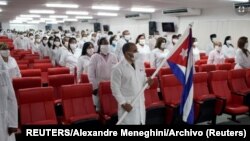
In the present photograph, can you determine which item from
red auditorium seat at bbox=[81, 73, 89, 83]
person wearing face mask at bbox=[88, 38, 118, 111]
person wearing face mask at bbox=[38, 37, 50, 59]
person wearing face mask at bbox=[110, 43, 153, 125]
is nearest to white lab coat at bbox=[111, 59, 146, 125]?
person wearing face mask at bbox=[110, 43, 153, 125]

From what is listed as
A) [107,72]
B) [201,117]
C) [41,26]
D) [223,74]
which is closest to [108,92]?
[107,72]

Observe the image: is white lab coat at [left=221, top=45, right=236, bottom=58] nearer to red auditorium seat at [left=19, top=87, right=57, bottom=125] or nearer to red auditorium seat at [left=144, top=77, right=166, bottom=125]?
red auditorium seat at [left=144, top=77, right=166, bottom=125]

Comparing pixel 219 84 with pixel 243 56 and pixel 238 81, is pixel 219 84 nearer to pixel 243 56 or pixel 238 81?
pixel 238 81

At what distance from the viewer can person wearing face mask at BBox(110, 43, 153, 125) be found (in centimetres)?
368

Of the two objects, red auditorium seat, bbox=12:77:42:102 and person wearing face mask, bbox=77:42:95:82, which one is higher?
person wearing face mask, bbox=77:42:95:82

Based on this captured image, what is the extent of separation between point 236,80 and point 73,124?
3.80 meters

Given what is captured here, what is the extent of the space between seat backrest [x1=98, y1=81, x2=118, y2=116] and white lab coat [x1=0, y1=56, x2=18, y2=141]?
1.73 m

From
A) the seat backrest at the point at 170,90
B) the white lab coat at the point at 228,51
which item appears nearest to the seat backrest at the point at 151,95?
the seat backrest at the point at 170,90

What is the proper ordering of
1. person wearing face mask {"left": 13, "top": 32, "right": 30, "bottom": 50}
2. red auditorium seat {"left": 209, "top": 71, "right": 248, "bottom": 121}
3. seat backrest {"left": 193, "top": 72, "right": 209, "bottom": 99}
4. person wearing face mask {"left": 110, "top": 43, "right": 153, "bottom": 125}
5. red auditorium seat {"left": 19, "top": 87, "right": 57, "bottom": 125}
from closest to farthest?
person wearing face mask {"left": 110, "top": 43, "right": 153, "bottom": 125}, red auditorium seat {"left": 19, "top": 87, "right": 57, "bottom": 125}, red auditorium seat {"left": 209, "top": 71, "right": 248, "bottom": 121}, seat backrest {"left": 193, "top": 72, "right": 209, "bottom": 99}, person wearing face mask {"left": 13, "top": 32, "right": 30, "bottom": 50}

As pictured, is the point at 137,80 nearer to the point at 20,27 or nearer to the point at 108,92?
the point at 108,92

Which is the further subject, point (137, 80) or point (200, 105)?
point (200, 105)

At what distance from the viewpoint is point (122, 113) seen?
3764 millimetres

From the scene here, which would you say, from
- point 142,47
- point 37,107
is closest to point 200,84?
point 37,107

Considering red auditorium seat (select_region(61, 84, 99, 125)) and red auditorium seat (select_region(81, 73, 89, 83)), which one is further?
red auditorium seat (select_region(81, 73, 89, 83))
